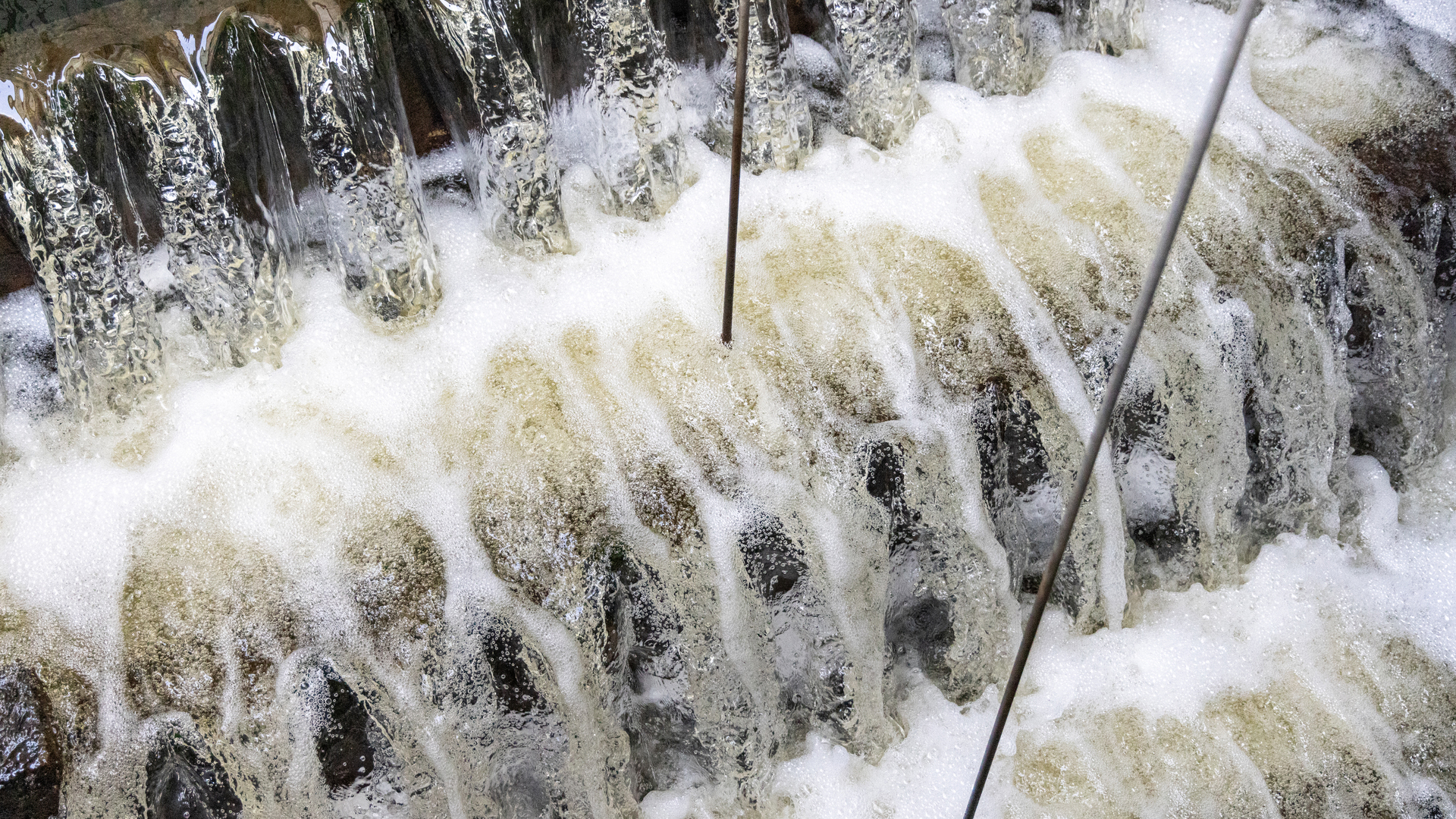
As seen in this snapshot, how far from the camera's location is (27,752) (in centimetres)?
125

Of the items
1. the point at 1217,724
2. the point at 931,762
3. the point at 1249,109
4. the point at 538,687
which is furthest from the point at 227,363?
the point at 1249,109

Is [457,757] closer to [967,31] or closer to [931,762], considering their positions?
[931,762]

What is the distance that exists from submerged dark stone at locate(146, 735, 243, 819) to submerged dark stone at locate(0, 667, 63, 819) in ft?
0.31

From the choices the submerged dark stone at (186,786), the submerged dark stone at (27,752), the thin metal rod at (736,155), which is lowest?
the submerged dark stone at (186,786)

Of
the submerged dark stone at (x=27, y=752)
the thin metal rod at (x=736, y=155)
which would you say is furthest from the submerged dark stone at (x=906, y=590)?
the submerged dark stone at (x=27, y=752)

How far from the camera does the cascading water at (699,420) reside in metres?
1.34

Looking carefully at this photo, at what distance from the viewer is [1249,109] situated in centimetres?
182

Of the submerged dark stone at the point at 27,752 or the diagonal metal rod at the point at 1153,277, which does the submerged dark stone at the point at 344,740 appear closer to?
the submerged dark stone at the point at 27,752

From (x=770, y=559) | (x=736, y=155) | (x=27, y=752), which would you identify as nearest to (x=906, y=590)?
(x=770, y=559)

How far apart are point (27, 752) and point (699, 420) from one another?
82cm

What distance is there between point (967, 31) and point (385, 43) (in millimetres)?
889

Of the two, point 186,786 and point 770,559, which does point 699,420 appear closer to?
point 770,559

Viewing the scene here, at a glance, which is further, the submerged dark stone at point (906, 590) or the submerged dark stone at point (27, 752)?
the submerged dark stone at point (906, 590)

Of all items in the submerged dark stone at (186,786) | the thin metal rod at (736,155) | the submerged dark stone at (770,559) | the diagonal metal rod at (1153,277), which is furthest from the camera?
the submerged dark stone at (770,559)
